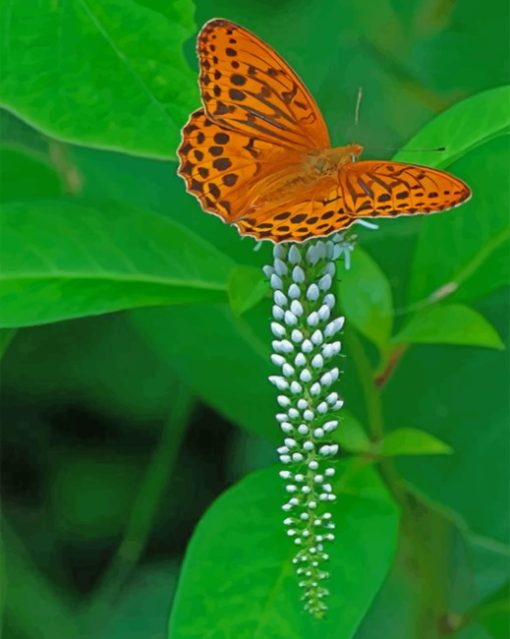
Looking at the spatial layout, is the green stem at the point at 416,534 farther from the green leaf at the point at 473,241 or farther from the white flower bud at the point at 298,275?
the white flower bud at the point at 298,275

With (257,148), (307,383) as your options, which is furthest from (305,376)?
(257,148)

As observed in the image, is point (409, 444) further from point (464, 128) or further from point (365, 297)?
point (464, 128)

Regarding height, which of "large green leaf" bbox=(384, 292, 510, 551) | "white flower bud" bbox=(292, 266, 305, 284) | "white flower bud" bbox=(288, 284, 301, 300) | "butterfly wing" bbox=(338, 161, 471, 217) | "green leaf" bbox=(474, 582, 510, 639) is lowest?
"green leaf" bbox=(474, 582, 510, 639)

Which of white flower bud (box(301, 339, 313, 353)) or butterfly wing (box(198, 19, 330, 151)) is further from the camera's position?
butterfly wing (box(198, 19, 330, 151))

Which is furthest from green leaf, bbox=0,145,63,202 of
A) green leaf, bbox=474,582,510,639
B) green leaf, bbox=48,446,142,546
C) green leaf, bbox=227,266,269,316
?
green leaf, bbox=474,582,510,639

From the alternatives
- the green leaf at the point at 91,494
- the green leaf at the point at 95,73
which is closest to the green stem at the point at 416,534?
the green leaf at the point at 95,73

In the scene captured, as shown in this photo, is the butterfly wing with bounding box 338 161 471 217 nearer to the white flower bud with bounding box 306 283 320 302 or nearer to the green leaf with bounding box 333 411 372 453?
the white flower bud with bounding box 306 283 320 302

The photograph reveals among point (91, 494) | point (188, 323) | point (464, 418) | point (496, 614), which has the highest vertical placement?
point (188, 323)
